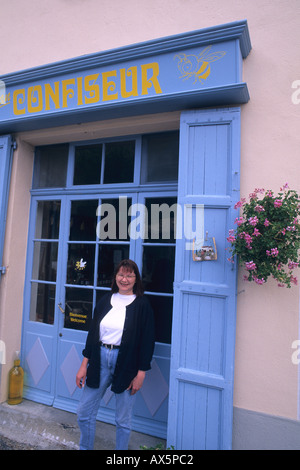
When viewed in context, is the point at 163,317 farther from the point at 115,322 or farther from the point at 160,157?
the point at 160,157

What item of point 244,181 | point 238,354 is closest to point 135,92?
point 244,181

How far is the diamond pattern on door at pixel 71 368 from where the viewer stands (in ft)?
10.5

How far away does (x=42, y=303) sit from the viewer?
3.54 meters

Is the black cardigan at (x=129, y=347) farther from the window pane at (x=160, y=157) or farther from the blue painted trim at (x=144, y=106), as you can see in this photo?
the blue painted trim at (x=144, y=106)

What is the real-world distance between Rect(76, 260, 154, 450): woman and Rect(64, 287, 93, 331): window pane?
75cm

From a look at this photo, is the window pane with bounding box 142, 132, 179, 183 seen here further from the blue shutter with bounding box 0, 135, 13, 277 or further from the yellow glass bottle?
the yellow glass bottle

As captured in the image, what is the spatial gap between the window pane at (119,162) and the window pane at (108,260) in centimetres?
76

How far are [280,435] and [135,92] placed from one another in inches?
124

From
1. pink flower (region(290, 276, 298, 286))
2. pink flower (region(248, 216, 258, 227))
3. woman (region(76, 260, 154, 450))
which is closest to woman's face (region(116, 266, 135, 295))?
woman (region(76, 260, 154, 450))

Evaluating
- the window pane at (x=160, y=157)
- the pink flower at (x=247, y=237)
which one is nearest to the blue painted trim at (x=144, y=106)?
the window pane at (x=160, y=157)

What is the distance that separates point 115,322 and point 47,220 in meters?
1.82

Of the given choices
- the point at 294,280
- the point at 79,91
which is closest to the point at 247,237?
the point at 294,280

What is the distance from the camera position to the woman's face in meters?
2.45

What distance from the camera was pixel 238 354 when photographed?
2311 millimetres
